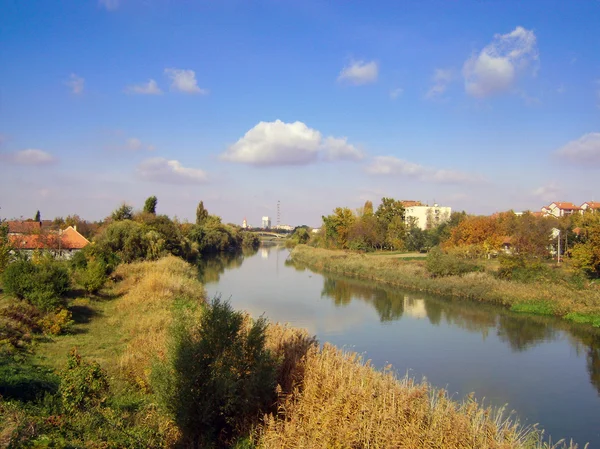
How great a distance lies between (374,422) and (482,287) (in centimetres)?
2259

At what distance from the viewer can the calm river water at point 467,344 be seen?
11203mm

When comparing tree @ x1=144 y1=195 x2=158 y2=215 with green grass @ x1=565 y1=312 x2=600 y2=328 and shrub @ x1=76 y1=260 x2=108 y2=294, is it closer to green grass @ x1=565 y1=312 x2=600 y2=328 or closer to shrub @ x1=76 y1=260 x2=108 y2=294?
shrub @ x1=76 y1=260 x2=108 y2=294

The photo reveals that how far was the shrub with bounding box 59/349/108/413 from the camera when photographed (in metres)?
6.50

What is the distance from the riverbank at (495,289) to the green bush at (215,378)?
1830cm

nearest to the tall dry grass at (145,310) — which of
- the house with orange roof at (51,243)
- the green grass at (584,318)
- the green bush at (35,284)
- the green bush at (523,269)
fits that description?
the green bush at (35,284)

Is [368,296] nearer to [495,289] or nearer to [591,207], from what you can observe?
[495,289]

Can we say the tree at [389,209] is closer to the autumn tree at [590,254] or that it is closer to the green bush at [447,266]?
the green bush at [447,266]

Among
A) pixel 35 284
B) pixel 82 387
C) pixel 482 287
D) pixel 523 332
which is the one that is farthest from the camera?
pixel 482 287

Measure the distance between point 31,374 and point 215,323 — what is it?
360cm

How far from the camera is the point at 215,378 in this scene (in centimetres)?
652

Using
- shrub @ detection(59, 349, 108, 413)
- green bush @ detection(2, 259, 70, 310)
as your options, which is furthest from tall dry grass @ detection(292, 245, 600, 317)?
green bush @ detection(2, 259, 70, 310)

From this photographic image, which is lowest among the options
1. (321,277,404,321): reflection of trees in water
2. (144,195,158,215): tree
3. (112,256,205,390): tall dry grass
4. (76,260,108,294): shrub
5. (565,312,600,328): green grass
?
(321,277,404,321): reflection of trees in water

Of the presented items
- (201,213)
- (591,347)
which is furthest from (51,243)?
(201,213)

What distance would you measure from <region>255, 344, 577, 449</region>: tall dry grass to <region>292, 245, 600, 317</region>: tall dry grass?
1796cm
